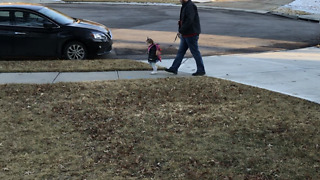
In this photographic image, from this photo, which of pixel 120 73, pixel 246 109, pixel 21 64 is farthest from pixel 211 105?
pixel 21 64

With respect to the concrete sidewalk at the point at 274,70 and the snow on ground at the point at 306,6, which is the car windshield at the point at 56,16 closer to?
the concrete sidewalk at the point at 274,70

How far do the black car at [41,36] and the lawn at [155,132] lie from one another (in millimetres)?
2728

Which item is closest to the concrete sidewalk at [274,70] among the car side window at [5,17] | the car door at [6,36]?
the car door at [6,36]

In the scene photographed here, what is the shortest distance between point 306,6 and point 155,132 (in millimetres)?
23675

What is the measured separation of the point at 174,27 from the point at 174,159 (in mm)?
12643

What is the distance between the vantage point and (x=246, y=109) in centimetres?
726

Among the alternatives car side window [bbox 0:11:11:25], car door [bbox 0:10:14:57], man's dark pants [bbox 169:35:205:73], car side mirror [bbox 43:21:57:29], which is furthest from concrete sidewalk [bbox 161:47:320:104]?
car side window [bbox 0:11:11:25]

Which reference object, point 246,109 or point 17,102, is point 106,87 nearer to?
point 17,102

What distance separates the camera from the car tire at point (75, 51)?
Answer: 36.6 feet

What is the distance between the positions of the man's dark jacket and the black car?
2911 millimetres

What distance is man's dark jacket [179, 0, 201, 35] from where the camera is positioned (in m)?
9.16

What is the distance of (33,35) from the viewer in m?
11.0

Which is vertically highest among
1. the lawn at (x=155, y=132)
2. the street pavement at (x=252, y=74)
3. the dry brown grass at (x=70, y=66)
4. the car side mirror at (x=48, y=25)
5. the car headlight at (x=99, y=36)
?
the car side mirror at (x=48, y=25)

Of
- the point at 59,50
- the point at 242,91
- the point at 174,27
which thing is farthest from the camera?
the point at 174,27
